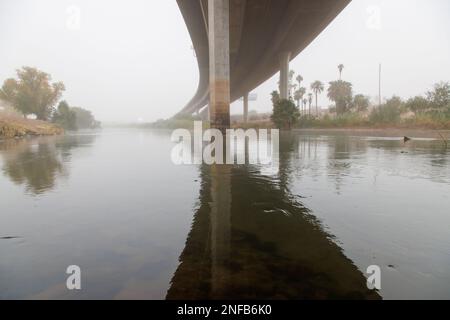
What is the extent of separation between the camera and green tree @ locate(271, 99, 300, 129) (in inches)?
1485

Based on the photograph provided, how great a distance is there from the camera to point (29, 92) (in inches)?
2269

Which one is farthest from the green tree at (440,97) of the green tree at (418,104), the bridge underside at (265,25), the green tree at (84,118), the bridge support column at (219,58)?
the green tree at (84,118)

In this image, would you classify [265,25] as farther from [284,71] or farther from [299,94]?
[299,94]

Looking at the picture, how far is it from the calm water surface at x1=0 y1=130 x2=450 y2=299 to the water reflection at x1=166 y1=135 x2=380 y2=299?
1 cm

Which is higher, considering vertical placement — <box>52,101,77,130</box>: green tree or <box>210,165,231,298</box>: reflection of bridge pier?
<box>52,101,77,130</box>: green tree

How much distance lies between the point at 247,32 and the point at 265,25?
2.89m

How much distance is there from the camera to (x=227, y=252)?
265 centimetres

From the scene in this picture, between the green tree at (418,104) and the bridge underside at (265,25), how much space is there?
19647 millimetres

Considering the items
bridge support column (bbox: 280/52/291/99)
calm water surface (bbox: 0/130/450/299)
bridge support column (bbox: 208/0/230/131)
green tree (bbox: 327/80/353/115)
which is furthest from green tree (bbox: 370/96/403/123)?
green tree (bbox: 327/80/353/115)

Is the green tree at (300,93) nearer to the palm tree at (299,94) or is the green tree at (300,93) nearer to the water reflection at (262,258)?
the palm tree at (299,94)

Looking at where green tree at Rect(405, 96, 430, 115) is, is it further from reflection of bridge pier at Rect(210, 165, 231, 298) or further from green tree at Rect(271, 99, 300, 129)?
reflection of bridge pier at Rect(210, 165, 231, 298)

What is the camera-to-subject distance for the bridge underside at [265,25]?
2956cm

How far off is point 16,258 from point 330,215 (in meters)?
3.57

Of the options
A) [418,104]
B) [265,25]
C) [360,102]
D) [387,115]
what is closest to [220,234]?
[265,25]
